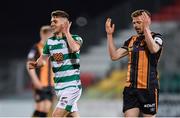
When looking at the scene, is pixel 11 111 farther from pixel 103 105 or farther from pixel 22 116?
pixel 103 105

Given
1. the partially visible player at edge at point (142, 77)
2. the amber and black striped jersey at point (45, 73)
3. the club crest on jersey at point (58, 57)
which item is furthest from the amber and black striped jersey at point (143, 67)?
the amber and black striped jersey at point (45, 73)

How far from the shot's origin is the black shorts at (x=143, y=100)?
25.0 feet

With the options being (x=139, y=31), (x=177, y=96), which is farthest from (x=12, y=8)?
(x=139, y=31)

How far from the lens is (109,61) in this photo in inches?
604

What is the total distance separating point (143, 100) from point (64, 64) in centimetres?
99

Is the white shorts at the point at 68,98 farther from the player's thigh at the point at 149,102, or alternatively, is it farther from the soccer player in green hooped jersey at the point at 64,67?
the player's thigh at the point at 149,102

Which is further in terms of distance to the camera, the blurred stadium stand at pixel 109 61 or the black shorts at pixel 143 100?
the blurred stadium stand at pixel 109 61

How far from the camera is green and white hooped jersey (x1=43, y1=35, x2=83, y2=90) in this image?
25.8ft

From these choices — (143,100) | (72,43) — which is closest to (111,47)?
(72,43)

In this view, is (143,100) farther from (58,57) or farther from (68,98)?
(58,57)

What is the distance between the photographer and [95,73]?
15.2 meters

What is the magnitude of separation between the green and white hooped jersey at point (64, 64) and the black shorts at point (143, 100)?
659 millimetres

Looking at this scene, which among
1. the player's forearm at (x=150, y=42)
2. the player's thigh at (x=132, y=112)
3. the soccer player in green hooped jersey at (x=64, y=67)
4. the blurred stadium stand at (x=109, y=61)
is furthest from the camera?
the blurred stadium stand at (x=109, y=61)

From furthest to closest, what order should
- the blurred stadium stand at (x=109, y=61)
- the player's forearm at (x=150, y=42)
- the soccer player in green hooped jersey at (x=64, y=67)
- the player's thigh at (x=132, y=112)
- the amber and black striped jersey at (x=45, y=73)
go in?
the blurred stadium stand at (x=109, y=61)
the amber and black striped jersey at (x=45, y=73)
the soccer player in green hooped jersey at (x=64, y=67)
the player's thigh at (x=132, y=112)
the player's forearm at (x=150, y=42)
